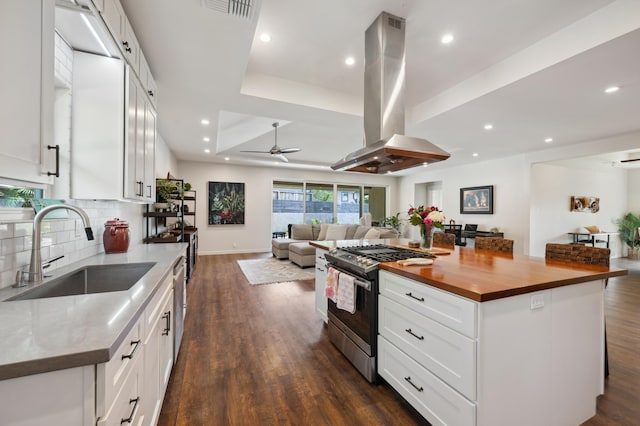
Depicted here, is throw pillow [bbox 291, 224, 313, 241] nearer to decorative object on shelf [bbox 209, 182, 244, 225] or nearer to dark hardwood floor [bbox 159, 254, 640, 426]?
decorative object on shelf [bbox 209, 182, 244, 225]

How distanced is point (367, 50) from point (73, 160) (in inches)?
97.1

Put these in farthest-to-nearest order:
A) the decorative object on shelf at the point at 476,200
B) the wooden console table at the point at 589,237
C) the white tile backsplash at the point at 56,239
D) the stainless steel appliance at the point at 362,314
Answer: the decorative object on shelf at the point at 476,200 < the wooden console table at the point at 589,237 < the stainless steel appliance at the point at 362,314 < the white tile backsplash at the point at 56,239

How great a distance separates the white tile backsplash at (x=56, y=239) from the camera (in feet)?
A: 4.11

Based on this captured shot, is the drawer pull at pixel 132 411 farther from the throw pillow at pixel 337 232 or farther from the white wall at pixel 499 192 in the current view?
the white wall at pixel 499 192

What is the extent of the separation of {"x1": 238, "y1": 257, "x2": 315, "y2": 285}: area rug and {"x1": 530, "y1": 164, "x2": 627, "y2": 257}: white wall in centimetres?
522


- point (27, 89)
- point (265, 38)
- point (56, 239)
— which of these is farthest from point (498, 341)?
point (265, 38)

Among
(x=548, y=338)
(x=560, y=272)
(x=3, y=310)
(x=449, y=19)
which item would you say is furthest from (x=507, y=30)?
(x=3, y=310)

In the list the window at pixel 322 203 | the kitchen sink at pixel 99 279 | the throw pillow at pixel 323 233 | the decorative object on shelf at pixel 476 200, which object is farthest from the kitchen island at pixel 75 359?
the decorative object on shelf at pixel 476 200

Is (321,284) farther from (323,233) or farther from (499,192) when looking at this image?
(499,192)

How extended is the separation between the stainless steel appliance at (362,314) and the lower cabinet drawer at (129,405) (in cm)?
138

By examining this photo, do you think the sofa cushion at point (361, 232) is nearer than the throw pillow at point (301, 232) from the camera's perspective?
Yes

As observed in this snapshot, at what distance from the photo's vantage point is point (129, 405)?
101 centimetres

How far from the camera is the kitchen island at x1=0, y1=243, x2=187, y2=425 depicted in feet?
2.22

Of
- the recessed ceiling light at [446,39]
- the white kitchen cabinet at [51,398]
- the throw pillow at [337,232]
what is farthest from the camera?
the throw pillow at [337,232]
